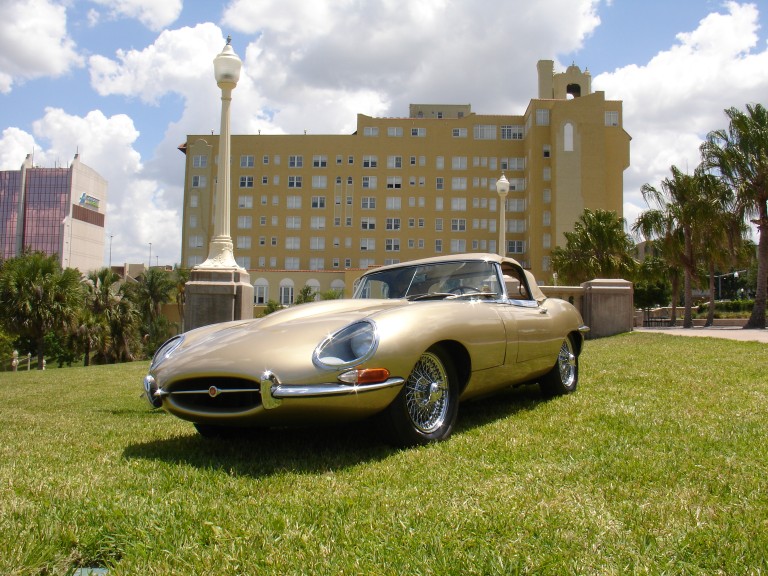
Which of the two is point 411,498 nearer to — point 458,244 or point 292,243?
point 458,244

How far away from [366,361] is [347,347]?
17cm

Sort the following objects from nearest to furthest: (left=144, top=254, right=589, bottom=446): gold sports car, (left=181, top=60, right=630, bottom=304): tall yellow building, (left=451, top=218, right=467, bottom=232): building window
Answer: (left=144, top=254, right=589, bottom=446): gold sports car, (left=181, top=60, right=630, bottom=304): tall yellow building, (left=451, top=218, right=467, bottom=232): building window

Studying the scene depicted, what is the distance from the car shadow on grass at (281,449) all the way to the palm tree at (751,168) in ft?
78.1

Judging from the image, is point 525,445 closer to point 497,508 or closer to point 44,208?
point 497,508

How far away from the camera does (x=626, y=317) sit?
55.0ft

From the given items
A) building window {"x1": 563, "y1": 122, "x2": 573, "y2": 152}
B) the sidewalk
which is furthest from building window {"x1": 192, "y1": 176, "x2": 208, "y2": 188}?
the sidewalk

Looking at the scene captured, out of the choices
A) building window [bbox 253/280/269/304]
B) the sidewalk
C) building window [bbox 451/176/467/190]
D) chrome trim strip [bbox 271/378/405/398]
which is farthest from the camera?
building window [bbox 451/176/467/190]

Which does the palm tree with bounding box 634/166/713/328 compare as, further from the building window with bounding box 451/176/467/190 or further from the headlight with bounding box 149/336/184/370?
the building window with bounding box 451/176/467/190

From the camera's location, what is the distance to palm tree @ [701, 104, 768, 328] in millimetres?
24344

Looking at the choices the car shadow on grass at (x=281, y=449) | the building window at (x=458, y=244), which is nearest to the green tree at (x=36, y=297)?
the car shadow on grass at (x=281, y=449)

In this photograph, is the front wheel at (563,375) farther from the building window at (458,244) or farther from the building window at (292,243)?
the building window at (292,243)

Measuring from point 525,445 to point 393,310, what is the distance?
1198 mm

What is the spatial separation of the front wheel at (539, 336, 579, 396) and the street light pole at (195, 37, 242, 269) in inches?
337

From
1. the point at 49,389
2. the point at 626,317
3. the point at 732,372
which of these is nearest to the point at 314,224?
the point at 626,317
